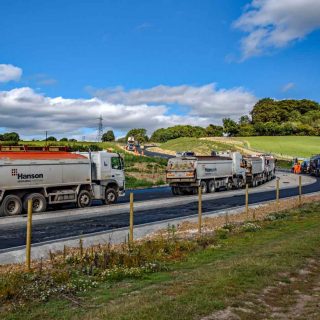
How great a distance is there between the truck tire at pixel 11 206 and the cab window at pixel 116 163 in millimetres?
7263

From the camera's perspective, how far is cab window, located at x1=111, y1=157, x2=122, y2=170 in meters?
29.6

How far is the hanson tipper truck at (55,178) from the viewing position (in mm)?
23688

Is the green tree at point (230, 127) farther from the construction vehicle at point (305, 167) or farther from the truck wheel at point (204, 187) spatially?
the truck wheel at point (204, 187)

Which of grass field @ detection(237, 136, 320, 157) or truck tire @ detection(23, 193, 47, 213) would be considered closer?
truck tire @ detection(23, 193, 47, 213)

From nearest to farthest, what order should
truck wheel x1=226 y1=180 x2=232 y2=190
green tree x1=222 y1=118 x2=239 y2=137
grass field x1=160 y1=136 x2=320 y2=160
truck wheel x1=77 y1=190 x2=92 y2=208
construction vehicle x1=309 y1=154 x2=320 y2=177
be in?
truck wheel x1=77 y1=190 x2=92 y2=208, truck wheel x1=226 y1=180 x2=232 y2=190, construction vehicle x1=309 y1=154 x2=320 y2=177, grass field x1=160 y1=136 x2=320 y2=160, green tree x1=222 y1=118 x2=239 y2=137

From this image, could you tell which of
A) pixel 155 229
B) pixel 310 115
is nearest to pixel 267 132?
pixel 310 115

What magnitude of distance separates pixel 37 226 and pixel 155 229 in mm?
4842

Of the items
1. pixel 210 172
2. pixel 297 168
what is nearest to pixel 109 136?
pixel 297 168

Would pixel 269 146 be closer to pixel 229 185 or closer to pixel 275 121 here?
pixel 275 121

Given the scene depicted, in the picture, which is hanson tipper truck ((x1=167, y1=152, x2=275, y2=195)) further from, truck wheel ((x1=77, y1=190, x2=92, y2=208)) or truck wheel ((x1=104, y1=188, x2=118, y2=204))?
truck wheel ((x1=77, y1=190, x2=92, y2=208))

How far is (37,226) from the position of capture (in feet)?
63.0

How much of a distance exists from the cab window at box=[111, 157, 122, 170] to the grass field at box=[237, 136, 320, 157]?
272ft

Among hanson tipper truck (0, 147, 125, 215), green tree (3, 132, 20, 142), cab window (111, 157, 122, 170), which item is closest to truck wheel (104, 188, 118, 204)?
hanson tipper truck (0, 147, 125, 215)

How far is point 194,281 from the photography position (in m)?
8.84
